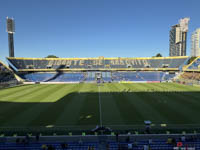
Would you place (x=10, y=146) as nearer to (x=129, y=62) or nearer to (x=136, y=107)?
(x=136, y=107)

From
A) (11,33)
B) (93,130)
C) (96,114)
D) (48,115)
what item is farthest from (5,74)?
(93,130)

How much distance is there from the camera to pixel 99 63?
7800 cm

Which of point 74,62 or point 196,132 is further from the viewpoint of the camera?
point 74,62

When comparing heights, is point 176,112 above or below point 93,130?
below

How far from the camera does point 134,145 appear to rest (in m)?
11.4

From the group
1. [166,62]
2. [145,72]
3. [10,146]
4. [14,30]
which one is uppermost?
[14,30]

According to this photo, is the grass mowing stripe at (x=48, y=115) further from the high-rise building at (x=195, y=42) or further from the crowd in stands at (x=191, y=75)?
the high-rise building at (x=195, y=42)

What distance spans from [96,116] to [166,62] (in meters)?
67.2

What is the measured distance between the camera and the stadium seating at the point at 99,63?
70.5 metres

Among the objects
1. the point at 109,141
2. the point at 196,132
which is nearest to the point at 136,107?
the point at 196,132

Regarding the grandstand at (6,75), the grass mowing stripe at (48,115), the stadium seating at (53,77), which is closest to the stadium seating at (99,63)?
the stadium seating at (53,77)

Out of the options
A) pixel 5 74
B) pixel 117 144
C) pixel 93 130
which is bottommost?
pixel 117 144

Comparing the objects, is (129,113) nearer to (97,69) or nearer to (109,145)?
(109,145)

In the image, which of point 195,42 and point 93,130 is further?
point 195,42
